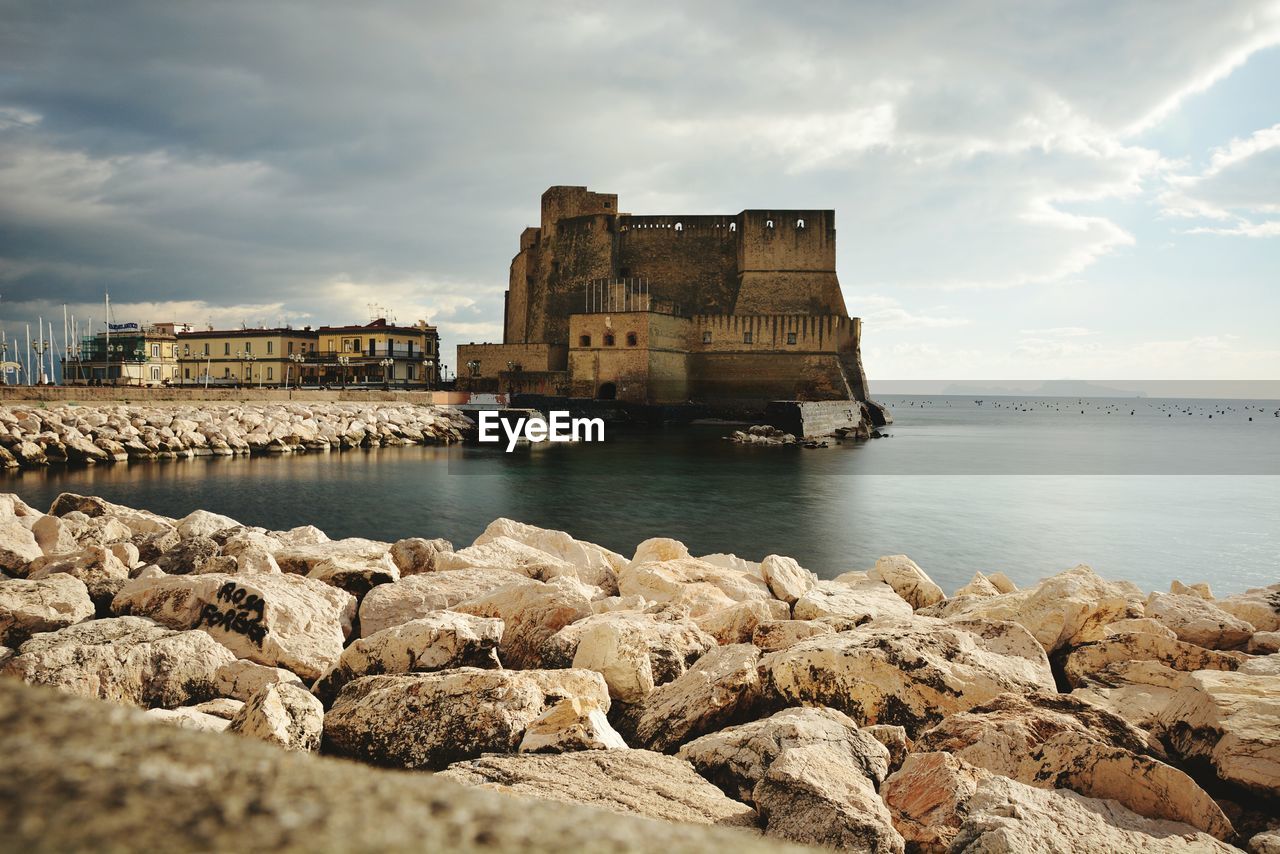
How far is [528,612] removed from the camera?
3588mm

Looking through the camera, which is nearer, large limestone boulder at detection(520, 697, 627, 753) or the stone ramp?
the stone ramp

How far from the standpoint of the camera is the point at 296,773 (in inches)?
23.9

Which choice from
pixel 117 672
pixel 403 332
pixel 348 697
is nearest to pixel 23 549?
pixel 117 672

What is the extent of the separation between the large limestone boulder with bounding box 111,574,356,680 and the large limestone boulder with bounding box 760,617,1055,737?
5.90 ft

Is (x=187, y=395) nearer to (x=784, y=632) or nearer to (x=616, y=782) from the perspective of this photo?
(x=784, y=632)

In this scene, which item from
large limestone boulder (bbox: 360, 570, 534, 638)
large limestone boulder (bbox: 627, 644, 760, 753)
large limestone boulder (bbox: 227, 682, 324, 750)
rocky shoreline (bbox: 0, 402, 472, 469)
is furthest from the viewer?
rocky shoreline (bbox: 0, 402, 472, 469)

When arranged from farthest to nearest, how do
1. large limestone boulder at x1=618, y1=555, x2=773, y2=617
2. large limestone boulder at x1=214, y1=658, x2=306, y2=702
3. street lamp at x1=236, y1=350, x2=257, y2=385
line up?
street lamp at x1=236, y1=350, x2=257, y2=385 < large limestone boulder at x1=618, y1=555, x2=773, y2=617 < large limestone boulder at x1=214, y1=658, x2=306, y2=702

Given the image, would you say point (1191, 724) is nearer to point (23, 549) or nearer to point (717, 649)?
point (717, 649)

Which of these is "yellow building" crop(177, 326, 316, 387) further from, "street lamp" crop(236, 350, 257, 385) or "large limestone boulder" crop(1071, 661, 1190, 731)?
"large limestone boulder" crop(1071, 661, 1190, 731)

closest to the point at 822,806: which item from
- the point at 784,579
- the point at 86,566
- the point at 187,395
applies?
the point at 784,579

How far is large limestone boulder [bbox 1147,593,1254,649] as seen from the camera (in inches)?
140

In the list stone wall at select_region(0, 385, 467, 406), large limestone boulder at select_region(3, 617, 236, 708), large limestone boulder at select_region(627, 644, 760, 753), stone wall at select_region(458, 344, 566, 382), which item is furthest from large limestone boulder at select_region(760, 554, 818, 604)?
stone wall at select_region(458, 344, 566, 382)

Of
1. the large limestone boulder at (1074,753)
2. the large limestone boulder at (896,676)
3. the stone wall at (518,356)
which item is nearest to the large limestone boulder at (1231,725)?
the large limestone boulder at (1074,753)

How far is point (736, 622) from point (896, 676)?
1025 millimetres
